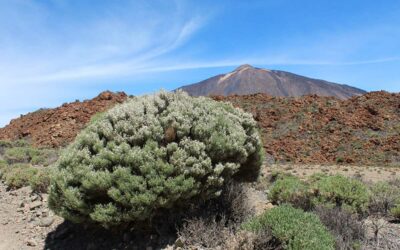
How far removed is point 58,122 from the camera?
104 feet

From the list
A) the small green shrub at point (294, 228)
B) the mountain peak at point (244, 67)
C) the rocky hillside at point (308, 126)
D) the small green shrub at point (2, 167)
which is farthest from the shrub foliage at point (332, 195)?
the mountain peak at point (244, 67)

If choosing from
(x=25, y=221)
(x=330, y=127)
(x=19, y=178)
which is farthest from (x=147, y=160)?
(x=330, y=127)

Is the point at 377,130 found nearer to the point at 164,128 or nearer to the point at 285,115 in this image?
the point at 285,115

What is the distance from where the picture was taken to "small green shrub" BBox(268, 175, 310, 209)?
8039 millimetres

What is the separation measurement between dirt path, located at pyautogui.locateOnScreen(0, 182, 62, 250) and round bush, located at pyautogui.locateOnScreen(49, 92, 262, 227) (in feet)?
3.41

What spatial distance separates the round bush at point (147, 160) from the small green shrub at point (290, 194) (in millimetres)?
1366

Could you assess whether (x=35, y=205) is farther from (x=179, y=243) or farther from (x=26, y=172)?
(x=179, y=243)

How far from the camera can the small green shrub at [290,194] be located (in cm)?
804

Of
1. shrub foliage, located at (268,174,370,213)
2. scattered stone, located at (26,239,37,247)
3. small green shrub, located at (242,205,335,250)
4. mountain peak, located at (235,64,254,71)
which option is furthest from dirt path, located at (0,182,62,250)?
mountain peak, located at (235,64,254,71)

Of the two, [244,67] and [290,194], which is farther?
[244,67]

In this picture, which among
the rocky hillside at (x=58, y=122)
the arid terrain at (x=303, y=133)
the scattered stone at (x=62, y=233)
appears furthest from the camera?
the rocky hillside at (x=58, y=122)

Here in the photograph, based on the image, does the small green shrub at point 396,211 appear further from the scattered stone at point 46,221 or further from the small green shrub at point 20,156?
the small green shrub at point 20,156

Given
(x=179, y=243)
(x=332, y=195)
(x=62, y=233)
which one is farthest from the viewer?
(x=332, y=195)

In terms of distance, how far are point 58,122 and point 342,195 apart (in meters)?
27.0
